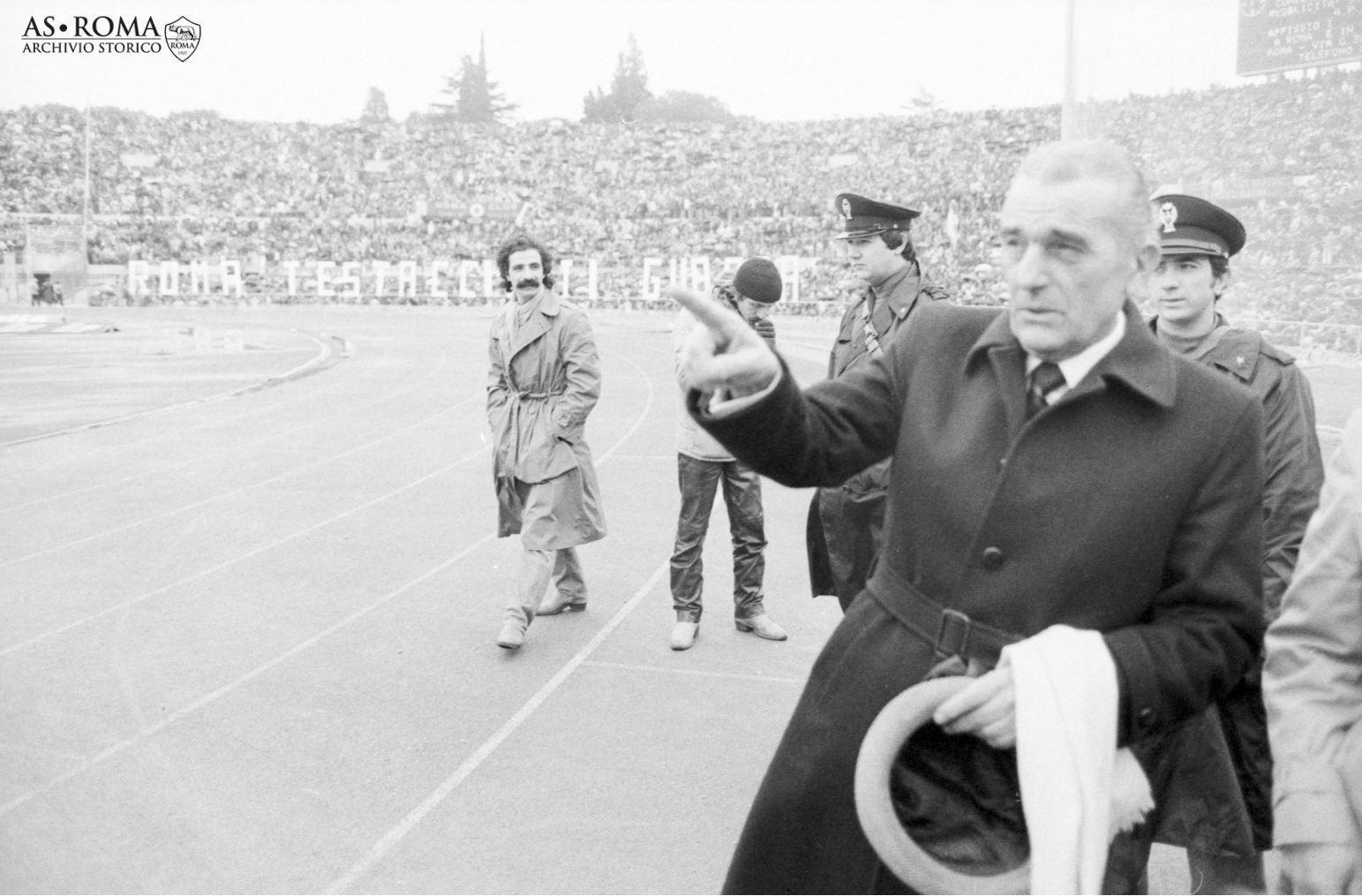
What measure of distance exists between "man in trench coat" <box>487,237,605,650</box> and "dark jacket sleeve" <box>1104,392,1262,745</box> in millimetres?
4113

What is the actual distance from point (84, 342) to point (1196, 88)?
886 inches

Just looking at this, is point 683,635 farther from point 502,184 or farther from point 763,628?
point 502,184

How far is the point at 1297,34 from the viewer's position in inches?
304

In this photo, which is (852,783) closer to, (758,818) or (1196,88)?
(758,818)

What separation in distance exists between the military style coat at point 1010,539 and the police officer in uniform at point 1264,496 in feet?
1.72

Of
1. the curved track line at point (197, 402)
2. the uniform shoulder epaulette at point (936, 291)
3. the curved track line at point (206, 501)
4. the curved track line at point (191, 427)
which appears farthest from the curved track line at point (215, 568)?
the curved track line at point (197, 402)

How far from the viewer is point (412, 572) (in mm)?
7035

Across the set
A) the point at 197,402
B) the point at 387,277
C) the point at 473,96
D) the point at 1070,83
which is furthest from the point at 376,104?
the point at 1070,83

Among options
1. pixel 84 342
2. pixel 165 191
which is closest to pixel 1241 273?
pixel 84 342

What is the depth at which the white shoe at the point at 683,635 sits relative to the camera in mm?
5637

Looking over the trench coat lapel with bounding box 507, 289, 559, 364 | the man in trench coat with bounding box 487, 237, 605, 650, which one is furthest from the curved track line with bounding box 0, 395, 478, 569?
the trench coat lapel with bounding box 507, 289, 559, 364

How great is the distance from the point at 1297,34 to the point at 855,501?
5.64 meters

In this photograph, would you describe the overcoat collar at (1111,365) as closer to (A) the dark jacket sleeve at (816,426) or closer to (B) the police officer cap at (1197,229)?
(A) the dark jacket sleeve at (816,426)

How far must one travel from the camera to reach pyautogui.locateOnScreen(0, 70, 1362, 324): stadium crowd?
45000mm
